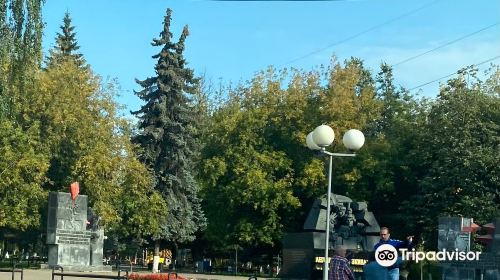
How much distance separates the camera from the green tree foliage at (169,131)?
44688 millimetres

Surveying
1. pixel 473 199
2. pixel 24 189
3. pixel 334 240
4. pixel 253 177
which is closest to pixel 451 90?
pixel 473 199

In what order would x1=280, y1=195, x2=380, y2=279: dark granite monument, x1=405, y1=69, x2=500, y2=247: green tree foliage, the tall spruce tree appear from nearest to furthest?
x1=280, y1=195, x2=380, y2=279: dark granite monument < x1=405, y1=69, x2=500, y2=247: green tree foliage < the tall spruce tree

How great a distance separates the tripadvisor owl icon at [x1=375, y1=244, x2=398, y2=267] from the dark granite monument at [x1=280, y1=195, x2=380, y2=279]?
6761 mm

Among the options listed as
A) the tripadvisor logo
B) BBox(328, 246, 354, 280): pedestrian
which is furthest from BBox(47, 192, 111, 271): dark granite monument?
BBox(328, 246, 354, 280): pedestrian

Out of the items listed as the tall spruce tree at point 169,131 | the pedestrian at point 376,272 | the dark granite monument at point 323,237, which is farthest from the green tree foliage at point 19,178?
the pedestrian at point 376,272

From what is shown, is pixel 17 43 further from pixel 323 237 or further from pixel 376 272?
pixel 376 272

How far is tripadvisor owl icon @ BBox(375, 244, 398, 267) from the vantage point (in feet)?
43.6

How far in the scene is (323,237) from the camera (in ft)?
68.5

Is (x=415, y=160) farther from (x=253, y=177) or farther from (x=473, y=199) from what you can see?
(x=253, y=177)

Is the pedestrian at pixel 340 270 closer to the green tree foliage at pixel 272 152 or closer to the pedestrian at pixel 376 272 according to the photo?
the pedestrian at pixel 376 272

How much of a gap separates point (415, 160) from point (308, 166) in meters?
5.62

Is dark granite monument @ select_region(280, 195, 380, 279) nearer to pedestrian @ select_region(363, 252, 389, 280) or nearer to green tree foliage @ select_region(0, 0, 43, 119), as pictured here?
pedestrian @ select_region(363, 252, 389, 280)

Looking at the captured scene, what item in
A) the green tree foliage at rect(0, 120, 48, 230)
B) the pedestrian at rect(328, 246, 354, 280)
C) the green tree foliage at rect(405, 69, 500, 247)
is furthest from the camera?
the green tree foliage at rect(0, 120, 48, 230)

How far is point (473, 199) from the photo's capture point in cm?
3372
